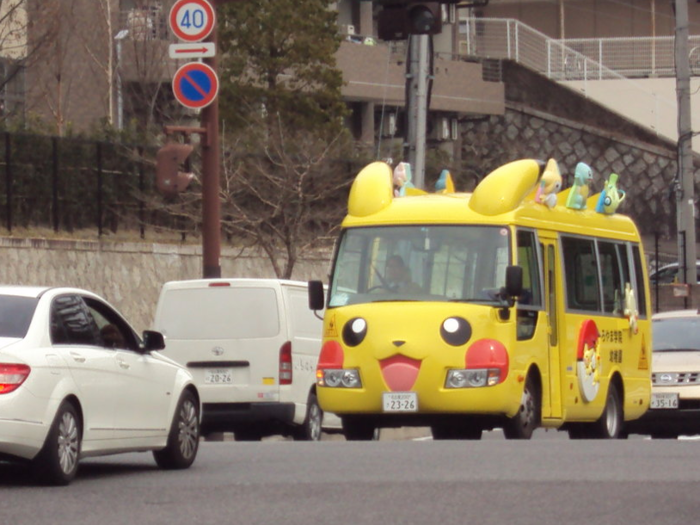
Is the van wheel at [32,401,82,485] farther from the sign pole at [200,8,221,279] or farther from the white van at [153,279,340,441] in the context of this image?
the sign pole at [200,8,221,279]

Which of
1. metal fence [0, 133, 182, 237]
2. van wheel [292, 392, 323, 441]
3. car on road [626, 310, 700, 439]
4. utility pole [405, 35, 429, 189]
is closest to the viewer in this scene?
car on road [626, 310, 700, 439]

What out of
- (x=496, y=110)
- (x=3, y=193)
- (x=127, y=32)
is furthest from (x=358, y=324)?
(x=496, y=110)

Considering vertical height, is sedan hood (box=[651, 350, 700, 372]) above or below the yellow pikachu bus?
below

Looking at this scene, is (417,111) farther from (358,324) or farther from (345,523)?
(345,523)

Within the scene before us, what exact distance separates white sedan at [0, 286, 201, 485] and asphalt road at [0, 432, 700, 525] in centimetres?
27

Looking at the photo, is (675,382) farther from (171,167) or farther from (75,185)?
(75,185)

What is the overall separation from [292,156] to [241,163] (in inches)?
46.3

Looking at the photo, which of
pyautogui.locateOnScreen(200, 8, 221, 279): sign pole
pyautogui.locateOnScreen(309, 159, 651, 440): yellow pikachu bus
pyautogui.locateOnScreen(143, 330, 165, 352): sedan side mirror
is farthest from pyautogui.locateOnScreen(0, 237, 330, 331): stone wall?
pyautogui.locateOnScreen(143, 330, 165, 352): sedan side mirror

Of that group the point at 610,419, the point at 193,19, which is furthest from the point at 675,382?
the point at 193,19

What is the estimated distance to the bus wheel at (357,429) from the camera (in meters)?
17.5

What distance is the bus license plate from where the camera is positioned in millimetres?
16391

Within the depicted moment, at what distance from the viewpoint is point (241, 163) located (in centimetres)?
3044

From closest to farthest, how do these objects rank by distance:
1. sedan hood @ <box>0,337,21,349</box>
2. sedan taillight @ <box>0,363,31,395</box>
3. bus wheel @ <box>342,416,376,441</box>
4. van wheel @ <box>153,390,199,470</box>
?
sedan taillight @ <box>0,363,31,395</box>
sedan hood @ <box>0,337,21,349</box>
van wheel @ <box>153,390,199,470</box>
bus wheel @ <box>342,416,376,441</box>

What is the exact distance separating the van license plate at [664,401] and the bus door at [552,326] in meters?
2.54
